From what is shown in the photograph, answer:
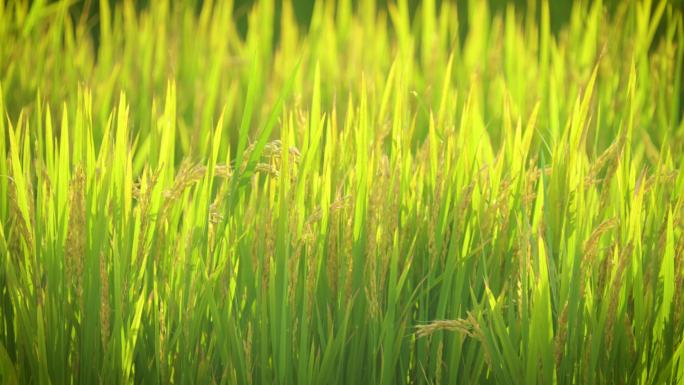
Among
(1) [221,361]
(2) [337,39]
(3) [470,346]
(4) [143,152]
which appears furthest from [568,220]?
(2) [337,39]

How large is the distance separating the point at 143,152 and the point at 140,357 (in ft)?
2.80

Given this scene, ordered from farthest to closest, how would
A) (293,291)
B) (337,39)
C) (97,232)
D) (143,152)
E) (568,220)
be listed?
(337,39) → (143,152) → (568,220) → (97,232) → (293,291)

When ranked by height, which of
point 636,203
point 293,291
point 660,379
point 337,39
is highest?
point 337,39

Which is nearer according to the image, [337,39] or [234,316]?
[234,316]

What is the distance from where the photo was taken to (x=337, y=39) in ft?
Answer: 10.3

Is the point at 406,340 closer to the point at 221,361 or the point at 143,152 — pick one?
the point at 221,361

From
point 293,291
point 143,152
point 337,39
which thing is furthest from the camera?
point 337,39

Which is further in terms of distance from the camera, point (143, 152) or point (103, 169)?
point (143, 152)

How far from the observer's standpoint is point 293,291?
1395 millimetres

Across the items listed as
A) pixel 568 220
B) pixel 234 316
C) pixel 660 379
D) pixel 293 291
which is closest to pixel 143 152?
pixel 234 316

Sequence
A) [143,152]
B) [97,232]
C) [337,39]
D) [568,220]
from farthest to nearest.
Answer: [337,39]
[143,152]
[568,220]
[97,232]

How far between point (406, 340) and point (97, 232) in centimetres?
56

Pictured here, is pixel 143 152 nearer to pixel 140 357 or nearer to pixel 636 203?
pixel 140 357

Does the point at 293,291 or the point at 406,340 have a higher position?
the point at 293,291
